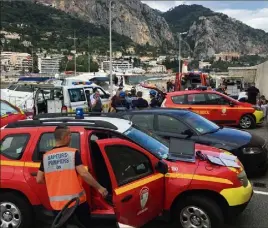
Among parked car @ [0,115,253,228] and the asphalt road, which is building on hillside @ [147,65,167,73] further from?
parked car @ [0,115,253,228]

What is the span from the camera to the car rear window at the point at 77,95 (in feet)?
54.2

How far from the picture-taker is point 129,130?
17.7 ft

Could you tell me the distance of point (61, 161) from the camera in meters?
3.92

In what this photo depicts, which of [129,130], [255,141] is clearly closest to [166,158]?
[129,130]

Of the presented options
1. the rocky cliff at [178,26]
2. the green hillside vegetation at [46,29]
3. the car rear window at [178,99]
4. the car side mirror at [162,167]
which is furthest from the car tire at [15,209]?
the rocky cliff at [178,26]

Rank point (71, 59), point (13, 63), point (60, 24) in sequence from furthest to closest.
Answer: point (60, 24) < point (71, 59) < point (13, 63)

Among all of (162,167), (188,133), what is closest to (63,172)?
(162,167)

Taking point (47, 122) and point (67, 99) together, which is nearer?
point (47, 122)

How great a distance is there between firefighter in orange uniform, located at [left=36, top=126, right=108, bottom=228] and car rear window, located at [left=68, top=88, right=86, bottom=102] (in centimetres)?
1264

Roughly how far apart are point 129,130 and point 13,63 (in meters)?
78.3

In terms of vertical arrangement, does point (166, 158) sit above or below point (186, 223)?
above

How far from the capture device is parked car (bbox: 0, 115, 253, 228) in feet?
15.5

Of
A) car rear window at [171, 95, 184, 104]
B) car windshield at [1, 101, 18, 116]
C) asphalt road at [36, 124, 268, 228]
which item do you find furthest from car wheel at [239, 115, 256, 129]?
car windshield at [1, 101, 18, 116]

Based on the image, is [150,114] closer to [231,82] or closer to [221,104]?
[221,104]
